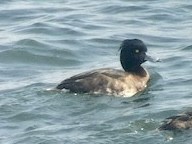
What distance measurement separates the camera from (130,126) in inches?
494

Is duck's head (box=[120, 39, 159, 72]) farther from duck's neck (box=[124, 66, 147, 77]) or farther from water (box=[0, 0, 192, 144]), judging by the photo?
water (box=[0, 0, 192, 144])

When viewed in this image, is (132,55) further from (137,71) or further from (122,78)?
(122,78)

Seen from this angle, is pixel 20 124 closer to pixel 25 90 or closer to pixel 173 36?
pixel 25 90

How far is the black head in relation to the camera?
16172 millimetres

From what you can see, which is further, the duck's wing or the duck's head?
the duck's head

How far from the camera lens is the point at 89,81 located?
49.9 feet

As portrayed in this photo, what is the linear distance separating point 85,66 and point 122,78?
78.6 inches

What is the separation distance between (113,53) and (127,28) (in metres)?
2.29

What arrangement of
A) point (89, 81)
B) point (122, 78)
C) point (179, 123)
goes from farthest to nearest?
point (122, 78), point (89, 81), point (179, 123)

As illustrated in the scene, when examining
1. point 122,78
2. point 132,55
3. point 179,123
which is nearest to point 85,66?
point 132,55

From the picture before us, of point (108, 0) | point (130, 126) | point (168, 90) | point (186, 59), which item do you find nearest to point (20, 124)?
point (130, 126)

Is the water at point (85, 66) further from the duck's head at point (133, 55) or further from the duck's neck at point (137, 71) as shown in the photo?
the duck's head at point (133, 55)

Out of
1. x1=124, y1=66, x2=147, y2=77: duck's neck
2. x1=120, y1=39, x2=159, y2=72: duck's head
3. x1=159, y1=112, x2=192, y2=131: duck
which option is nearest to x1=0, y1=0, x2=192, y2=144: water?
x1=159, y1=112, x2=192, y2=131: duck

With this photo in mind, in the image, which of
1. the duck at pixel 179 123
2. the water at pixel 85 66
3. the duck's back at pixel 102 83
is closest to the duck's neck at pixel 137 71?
the water at pixel 85 66
